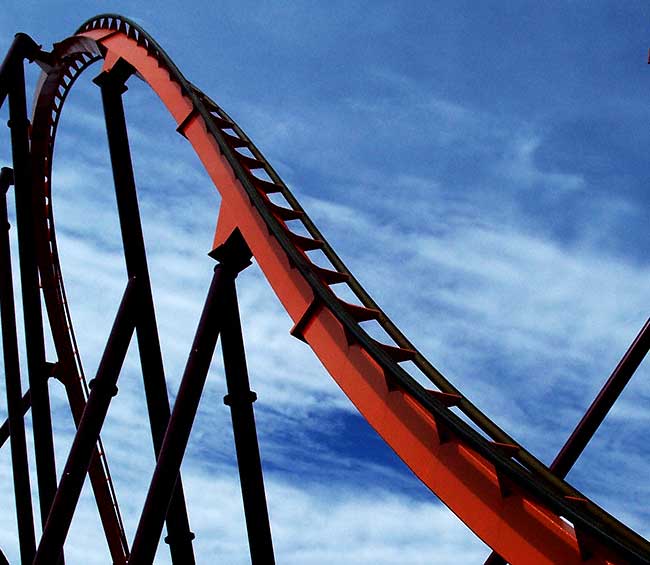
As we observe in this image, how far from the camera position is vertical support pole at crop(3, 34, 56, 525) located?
931 cm

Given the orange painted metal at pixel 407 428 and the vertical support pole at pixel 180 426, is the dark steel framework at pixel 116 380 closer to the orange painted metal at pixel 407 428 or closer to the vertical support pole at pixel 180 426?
Answer: the vertical support pole at pixel 180 426

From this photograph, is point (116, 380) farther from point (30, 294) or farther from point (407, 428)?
point (407, 428)

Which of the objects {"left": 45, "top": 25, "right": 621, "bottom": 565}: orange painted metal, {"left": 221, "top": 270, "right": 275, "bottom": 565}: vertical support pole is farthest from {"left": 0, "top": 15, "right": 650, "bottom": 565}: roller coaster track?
{"left": 221, "top": 270, "right": 275, "bottom": 565}: vertical support pole

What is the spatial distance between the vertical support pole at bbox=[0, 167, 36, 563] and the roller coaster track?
1.67 feet

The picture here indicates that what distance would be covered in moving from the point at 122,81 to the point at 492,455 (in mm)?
6808

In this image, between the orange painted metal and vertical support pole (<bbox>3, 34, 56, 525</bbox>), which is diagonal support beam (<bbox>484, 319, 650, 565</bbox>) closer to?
the orange painted metal

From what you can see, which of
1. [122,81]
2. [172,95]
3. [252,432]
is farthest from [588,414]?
[122,81]

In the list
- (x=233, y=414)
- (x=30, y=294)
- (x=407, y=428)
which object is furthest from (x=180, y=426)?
(x=30, y=294)

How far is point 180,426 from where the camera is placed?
6.80m

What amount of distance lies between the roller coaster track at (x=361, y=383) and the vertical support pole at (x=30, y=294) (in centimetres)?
20

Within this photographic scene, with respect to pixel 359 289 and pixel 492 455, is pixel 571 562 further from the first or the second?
pixel 359 289

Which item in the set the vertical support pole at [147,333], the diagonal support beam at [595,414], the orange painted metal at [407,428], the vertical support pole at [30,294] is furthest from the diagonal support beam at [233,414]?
the vertical support pole at [30,294]

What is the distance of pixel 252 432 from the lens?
769 cm

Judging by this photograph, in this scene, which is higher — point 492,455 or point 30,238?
point 30,238
